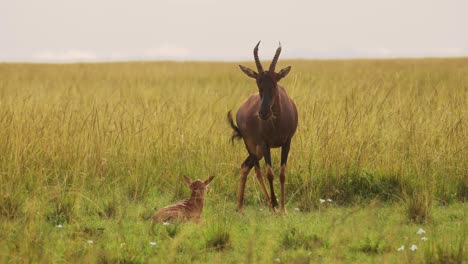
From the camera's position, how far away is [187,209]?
675cm

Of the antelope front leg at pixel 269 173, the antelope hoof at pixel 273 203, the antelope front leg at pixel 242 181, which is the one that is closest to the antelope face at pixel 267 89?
the antelope front leg at pixel 269 173

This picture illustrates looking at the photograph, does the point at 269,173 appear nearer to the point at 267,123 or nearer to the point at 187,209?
the point at 267,123

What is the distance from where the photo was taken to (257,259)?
5492 millimetres

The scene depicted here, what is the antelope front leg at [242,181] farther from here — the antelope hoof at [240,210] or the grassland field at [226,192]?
the grassland field at [226,192]

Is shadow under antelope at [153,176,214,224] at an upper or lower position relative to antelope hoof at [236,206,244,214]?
upper

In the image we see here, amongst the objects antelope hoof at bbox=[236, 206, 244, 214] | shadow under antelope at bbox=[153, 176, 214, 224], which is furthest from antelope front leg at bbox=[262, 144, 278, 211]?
shadow under antelope at bbox=[153, 176, 214, 224]

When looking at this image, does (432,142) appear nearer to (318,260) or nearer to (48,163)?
(318,260)

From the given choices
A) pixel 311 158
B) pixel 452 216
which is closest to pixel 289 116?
pixel 311 158

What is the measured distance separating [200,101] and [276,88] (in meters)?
7.48

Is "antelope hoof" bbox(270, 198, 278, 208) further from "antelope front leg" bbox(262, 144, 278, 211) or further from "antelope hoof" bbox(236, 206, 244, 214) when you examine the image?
"antelope hoof" bbox(236, 206, 244, 214)

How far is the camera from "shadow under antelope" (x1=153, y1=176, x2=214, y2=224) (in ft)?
21.5

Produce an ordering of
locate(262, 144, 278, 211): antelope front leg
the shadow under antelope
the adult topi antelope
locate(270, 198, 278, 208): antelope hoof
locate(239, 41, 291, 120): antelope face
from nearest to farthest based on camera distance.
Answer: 1. the shadow under antelope
2. locate(239, 41, 291, 120): antelope face
3. the adult topi antelope
4. locate(262, 144, 278, 211): antelope front leg
5. locate(270, 198, 278, 208): antelope hoof

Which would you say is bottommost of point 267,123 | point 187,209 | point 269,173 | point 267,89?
point 187,209

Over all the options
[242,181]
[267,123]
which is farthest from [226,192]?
→ [267,123]
